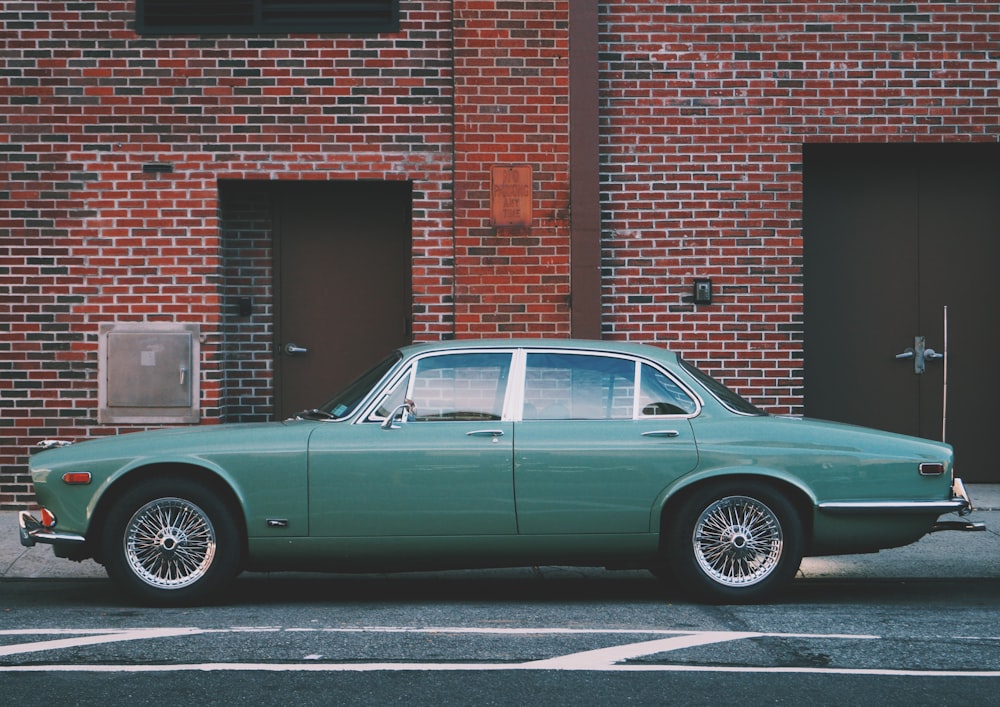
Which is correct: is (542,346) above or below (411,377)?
above

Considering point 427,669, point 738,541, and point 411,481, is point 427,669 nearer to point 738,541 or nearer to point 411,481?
point 411,481

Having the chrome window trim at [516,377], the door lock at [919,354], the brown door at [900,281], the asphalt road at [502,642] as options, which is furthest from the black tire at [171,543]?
the door lock at [919,354]

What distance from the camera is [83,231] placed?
10.3m

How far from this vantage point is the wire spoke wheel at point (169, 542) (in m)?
6.55

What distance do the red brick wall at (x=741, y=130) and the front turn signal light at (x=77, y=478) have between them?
16.7 feet

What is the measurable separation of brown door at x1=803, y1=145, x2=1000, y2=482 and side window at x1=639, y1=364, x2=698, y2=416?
172 inches

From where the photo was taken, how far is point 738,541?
668cm

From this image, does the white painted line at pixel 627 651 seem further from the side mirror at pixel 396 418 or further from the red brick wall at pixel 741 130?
the red brick wall at pixel 741 130

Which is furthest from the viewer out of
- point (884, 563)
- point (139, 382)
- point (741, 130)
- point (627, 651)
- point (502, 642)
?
point (741, 130)

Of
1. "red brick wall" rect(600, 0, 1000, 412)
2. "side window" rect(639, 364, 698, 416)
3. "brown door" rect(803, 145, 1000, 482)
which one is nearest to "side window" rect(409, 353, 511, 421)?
"side window" rect(639, 364, 698, 416)

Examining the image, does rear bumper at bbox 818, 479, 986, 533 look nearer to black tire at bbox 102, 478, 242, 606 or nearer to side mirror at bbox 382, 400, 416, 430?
side mirror at bbox 382, 400, 416, 430

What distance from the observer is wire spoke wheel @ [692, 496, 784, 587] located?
21.9ft

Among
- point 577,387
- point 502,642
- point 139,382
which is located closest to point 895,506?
point 577,387

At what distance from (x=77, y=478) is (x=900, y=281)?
7352 mm
